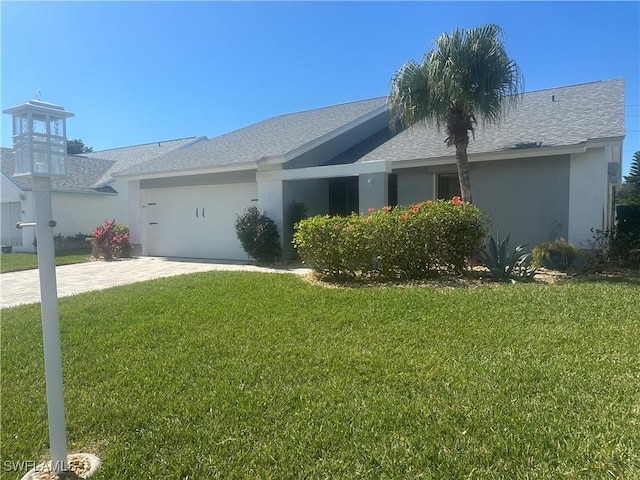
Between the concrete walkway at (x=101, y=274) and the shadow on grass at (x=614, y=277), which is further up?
the shadow on grass at (x=614, y=277)

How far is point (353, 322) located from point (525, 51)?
10302mm

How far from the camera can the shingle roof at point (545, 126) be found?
10539mm

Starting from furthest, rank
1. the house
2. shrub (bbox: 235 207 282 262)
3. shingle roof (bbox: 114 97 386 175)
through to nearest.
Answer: shingle roof (bbox: 114 97 386 175) < shrub (bbox: 235 207 282 262) < the house

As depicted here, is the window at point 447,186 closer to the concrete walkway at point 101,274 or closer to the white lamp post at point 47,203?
the concrete walkway at point 101,274

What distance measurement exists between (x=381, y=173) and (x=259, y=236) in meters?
3.96

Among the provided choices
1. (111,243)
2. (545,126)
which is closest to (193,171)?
(111,243)

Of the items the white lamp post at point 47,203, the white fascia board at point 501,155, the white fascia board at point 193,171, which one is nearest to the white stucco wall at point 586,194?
the white fascia board at point 501,155

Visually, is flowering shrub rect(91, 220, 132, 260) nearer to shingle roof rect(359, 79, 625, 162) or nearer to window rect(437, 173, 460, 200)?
shingle roof rect(359, 79, 625, 162)

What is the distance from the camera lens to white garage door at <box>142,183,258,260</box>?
1438 centimetres

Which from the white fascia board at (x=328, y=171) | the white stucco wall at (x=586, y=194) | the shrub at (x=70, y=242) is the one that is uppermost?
the white fascia board at (x=328, y=171)

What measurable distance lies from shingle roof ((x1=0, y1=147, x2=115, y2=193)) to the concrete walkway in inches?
322

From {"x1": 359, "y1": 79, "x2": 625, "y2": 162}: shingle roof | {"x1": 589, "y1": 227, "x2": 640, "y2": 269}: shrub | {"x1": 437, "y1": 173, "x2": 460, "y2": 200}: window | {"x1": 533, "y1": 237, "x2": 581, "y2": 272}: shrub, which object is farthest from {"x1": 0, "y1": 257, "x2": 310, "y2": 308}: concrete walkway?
Answer: {"x1": 589, "y1": 227, "x2": 640, "y2": 269}: shrub

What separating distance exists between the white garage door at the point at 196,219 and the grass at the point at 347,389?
7.91 metres

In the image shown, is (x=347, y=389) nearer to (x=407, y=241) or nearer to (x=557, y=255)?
(x=407, y=241)
